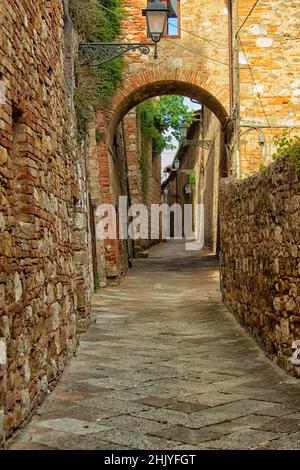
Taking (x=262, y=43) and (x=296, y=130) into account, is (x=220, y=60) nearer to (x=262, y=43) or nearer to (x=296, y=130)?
(x=262, y=43)

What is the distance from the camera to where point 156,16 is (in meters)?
8.09

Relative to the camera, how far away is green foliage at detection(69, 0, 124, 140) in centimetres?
816

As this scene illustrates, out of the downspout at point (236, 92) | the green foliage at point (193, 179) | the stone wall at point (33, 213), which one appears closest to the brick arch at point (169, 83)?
the downspout at point (236, 92)

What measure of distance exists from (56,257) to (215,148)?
1406cm

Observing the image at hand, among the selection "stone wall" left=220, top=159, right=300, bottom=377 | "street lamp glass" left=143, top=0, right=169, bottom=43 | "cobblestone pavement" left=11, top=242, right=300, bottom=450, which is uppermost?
"street lamp glass" left=143, top=0, right=169, bottom=43

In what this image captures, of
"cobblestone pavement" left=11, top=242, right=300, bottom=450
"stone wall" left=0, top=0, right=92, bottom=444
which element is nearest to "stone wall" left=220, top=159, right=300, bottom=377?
"cobblestone pavement" left=11, top=242, right=300, bottom=450

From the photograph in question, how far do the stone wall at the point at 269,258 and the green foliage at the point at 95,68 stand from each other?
89.2 inches

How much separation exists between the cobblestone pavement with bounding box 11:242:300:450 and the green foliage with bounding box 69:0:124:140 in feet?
9.19

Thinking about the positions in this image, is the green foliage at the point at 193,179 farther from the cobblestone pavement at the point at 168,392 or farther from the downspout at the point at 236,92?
the cobblestone pavement at the point at 168,392

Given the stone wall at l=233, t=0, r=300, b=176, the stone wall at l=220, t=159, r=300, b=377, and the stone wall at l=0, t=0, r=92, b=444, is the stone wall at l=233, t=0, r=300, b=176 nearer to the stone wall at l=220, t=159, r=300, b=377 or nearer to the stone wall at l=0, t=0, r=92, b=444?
the stone wall at l=220, t=159, r=300, b=377

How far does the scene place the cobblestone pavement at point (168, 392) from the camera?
3.33 m

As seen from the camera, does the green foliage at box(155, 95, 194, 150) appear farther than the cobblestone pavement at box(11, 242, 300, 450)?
Yes

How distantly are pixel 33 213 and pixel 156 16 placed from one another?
4949 mm
